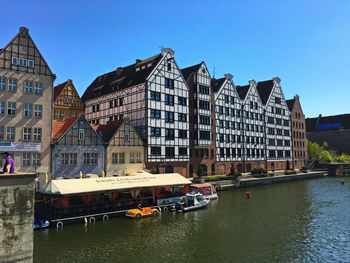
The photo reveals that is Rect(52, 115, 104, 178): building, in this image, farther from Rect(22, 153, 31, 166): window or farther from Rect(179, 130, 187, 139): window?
Rect(179, 130, 187, 139): window

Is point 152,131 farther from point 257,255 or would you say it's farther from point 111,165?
point 257,255

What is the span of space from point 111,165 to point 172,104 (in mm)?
17283

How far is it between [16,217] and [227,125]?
62.2 meters

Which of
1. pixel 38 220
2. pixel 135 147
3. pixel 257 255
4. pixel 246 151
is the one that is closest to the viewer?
pixel 257 255

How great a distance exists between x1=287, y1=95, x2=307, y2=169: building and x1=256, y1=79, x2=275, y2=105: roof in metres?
14.1

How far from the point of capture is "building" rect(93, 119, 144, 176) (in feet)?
159

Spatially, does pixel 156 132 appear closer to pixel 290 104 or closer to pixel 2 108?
pixel 2 108

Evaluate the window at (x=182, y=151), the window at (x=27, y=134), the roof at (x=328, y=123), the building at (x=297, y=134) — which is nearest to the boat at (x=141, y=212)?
the window at (x=27, y=134)

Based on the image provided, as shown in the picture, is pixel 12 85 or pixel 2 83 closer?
pixel 2 83

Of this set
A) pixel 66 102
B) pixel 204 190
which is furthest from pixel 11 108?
pixel 204 190

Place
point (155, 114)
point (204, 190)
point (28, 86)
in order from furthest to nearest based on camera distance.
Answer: point (155, 114), point (204, 190), point (28, 86)

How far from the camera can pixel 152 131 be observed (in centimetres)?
5509

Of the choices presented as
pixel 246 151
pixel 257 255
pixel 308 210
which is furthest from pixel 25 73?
pixel 246 151

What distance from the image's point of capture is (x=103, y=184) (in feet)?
118
